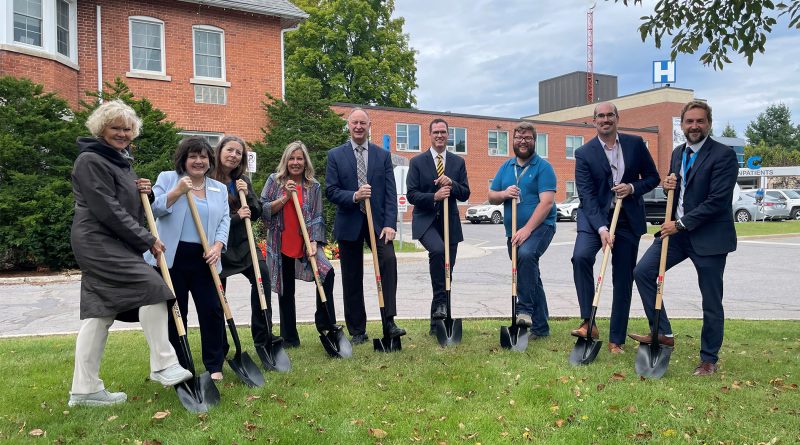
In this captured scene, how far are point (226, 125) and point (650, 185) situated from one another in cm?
1658

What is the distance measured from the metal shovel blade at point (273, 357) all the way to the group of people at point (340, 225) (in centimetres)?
35

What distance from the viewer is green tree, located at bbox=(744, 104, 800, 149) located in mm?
83250

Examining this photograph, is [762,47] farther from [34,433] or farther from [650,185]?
[34,433]

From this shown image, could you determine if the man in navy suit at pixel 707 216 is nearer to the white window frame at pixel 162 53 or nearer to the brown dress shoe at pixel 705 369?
the brown dress shoe at pixel 705 369

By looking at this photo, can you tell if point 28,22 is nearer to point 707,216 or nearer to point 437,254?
point 437,254

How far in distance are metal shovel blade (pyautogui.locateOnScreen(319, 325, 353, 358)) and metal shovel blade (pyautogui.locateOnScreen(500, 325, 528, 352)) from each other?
1.42 meters

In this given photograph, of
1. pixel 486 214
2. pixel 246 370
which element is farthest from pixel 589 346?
pixel 486 214

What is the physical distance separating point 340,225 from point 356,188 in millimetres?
394

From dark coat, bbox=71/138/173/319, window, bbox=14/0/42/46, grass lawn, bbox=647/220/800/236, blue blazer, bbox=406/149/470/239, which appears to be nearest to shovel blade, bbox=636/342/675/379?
blue blazer, bbox=406/149/470/239

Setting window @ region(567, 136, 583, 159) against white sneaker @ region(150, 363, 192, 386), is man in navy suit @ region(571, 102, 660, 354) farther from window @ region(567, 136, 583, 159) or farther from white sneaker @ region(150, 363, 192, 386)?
window @ region(567, 136, 583, 159)

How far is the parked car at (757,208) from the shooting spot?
100ft

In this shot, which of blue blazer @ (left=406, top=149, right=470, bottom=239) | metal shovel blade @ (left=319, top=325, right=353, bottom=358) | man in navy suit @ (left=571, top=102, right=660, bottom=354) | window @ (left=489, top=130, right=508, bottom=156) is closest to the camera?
metal shovel blade @ (left=319, top=325, right=353, bottom=358)

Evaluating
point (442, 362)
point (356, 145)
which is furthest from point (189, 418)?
point (356, 145)

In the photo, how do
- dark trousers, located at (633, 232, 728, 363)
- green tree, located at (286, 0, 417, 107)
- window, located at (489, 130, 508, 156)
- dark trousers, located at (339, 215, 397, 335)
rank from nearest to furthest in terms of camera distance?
dark trousers, located at (633, 232, 728, 363), dark trousers, located at (339, 215, 397, 335), green tree, located at (286, 0, 417, 107), window, located at (489, 130, 508, 156)
